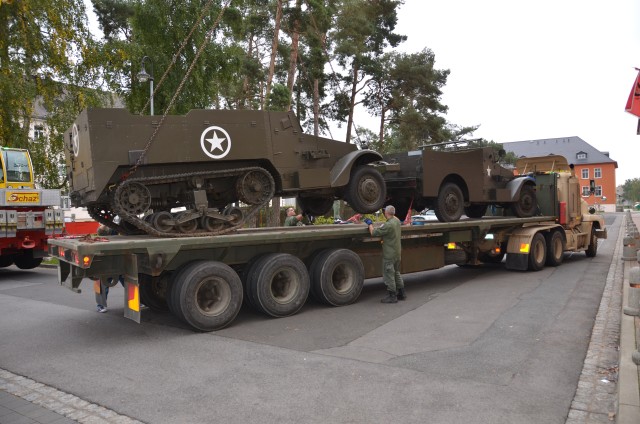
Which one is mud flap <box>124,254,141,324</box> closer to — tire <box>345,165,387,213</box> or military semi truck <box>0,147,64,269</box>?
tire <box>345,165,387,213</box>

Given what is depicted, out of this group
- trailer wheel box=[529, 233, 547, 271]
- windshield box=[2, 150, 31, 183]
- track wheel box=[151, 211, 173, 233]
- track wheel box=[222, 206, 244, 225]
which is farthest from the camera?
windshield box=[2, 150, 31, 183]

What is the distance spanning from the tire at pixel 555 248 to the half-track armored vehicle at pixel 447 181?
1.43 m

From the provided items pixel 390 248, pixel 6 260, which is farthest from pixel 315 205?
pixel 6 260

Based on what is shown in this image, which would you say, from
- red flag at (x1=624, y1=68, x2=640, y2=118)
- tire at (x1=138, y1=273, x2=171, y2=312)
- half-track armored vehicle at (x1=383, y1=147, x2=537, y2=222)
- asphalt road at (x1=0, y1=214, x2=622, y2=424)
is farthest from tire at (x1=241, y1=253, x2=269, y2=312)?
red flag at (x1=624, y1=68, x2=640, y2=118)

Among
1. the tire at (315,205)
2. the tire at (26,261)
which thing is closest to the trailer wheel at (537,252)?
the tire at (315,205)

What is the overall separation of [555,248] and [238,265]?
8.68 metres

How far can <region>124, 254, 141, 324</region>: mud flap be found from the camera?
21.4 feet

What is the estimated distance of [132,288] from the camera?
6.68 meters

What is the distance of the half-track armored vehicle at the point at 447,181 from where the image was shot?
33.3 ft

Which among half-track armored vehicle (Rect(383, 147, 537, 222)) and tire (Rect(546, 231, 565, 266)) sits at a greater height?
half-track armored vehicle (Rect(383, 147, 537, 222))

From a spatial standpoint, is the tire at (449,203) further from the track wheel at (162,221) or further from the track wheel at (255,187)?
the track wheel at (162,221)

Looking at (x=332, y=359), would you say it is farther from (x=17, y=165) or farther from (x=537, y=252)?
(x=17, y=165)

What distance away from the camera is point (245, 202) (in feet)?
25.9

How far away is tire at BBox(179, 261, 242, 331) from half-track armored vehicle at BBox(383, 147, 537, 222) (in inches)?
163
